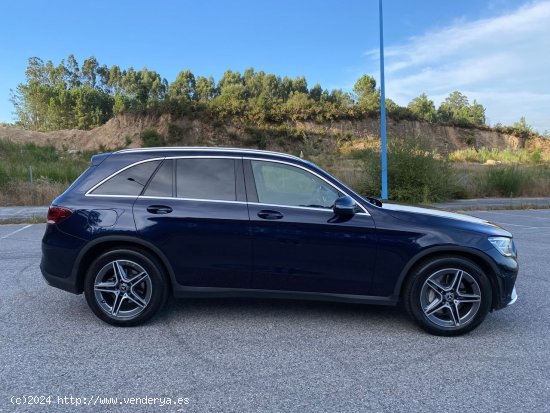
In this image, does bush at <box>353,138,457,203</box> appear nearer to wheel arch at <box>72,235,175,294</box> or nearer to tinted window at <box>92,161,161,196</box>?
tinted window at <box>92,161,161,196</box>

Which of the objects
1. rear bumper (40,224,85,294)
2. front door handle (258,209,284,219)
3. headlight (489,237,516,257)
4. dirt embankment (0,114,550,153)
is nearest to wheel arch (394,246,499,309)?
headlight (489,237,516,257)

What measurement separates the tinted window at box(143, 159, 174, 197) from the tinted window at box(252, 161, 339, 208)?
85cm

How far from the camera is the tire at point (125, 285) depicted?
4.16 meters

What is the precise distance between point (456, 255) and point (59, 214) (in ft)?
12.8

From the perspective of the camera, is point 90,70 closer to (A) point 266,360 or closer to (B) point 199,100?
(B) point 199,100

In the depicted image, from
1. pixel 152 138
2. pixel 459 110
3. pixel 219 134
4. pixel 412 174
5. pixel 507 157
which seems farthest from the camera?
pixel 459 110

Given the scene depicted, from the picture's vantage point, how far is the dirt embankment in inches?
1971

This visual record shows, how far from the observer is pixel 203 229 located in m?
4.10

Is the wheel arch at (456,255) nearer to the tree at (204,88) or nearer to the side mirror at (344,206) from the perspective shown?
the side mirror at (344,206)

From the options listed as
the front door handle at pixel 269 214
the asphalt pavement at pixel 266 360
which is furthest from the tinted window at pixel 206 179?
the asphalt pavement at pixel 266 360

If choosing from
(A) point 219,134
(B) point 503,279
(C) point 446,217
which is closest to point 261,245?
(C) point 446,217

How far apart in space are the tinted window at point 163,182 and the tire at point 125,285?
24.1 inches

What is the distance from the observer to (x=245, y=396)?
9.77 feet

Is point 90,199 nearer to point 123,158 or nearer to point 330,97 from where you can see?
point 123,158
